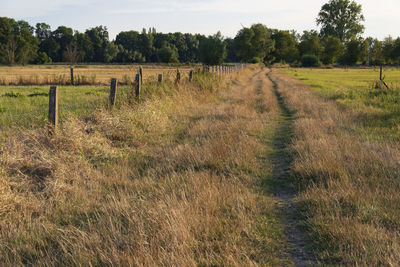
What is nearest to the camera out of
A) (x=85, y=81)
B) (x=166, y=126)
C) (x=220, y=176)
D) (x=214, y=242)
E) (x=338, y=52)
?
(x=214, y=242)

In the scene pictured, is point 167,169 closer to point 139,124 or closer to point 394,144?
point 139,124

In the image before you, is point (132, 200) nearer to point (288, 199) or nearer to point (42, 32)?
point (288, 199)

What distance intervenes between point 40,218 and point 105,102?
5635 mm

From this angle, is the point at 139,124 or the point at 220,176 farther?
the point at 139,124

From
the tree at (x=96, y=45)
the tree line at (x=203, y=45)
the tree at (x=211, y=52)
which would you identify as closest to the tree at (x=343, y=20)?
the tree line at (x=203, y=45)

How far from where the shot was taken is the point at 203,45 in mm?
80312

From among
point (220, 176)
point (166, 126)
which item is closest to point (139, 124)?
point (166, 126)

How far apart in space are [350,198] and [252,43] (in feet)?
310

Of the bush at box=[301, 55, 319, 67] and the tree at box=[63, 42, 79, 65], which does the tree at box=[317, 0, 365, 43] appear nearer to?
the bush at box=[301, 55, 319, 67]

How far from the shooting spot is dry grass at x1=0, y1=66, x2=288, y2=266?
2.96 metres

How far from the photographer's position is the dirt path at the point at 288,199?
3.06 meters

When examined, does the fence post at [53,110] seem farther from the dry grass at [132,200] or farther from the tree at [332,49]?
the tree at [332,49]

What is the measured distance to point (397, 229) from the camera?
129 inches

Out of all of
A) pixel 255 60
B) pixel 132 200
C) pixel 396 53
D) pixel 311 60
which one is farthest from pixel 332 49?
pixel 132 200
